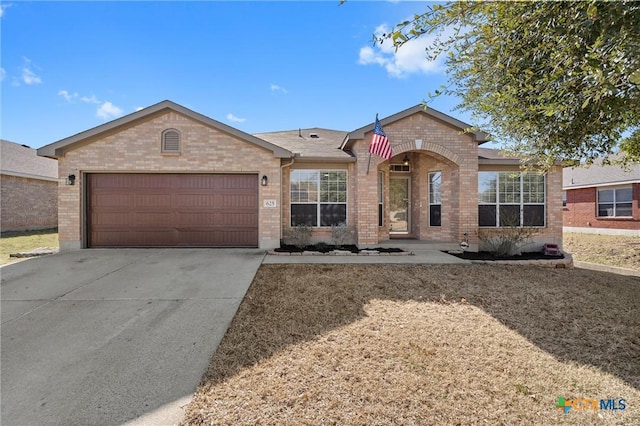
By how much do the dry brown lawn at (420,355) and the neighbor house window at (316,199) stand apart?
412cm

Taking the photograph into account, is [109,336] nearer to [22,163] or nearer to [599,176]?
[22,163]

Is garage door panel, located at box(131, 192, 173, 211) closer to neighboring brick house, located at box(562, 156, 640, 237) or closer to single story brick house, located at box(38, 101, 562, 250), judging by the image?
single story brick house, located at box(38, 101, 562, 250)

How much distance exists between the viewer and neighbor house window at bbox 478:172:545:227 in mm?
9945

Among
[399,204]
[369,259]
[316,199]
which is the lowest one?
[369,259]

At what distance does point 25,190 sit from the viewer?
15359 millimetres

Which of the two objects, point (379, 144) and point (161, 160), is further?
point (161, 160)

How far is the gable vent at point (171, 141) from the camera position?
8.87m

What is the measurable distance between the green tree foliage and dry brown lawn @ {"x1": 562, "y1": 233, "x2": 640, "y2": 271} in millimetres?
8898

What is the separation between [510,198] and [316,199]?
718 cm

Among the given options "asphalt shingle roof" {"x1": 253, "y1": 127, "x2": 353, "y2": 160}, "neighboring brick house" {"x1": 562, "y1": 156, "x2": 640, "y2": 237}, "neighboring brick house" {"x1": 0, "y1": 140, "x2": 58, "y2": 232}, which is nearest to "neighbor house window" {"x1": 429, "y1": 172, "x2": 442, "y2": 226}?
"asphalt shingle roof" {"x1": 253, "y1": 127, "x2": 353, "y2": 160}

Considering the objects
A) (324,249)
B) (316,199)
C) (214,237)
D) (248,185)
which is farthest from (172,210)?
(324,249)

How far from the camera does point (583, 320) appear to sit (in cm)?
438

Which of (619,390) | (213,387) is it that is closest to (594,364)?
(619,390)

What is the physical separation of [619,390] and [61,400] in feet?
17.8
